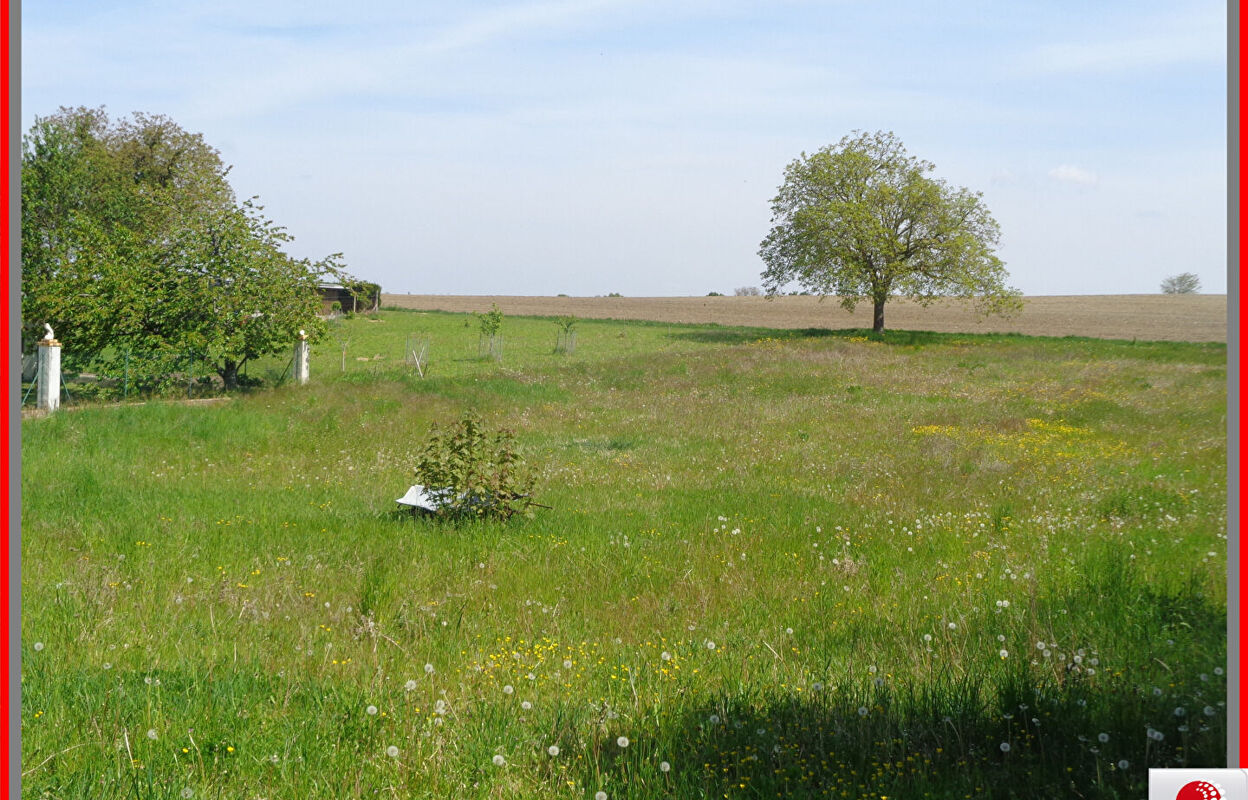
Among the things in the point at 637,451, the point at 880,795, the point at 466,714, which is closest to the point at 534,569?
the point at 466,714

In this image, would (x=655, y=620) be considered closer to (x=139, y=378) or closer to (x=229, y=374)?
(x=139, y=378)

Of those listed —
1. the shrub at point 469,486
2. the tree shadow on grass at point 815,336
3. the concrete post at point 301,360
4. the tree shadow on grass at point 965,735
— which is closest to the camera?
the tree shadow on grass at point 965,735

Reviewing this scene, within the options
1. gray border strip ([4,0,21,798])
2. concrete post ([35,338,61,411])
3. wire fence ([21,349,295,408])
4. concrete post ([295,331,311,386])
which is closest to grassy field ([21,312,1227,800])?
gray border strip ([4,0,21,798])

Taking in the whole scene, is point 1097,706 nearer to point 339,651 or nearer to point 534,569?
point 339,651

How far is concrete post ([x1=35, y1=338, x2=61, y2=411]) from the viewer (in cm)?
1908

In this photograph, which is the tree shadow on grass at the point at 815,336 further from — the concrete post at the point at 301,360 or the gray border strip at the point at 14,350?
the gray border strip at the point at 14,350

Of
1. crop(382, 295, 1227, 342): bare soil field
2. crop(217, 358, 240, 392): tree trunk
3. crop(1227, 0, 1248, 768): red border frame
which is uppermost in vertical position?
crop(382, 295, 1227, 342): bare soil field

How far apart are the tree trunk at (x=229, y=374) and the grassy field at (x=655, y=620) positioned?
977cm

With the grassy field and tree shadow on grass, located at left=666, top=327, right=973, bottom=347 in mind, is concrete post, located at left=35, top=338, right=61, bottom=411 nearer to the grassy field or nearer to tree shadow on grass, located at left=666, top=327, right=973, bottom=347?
the grassy field

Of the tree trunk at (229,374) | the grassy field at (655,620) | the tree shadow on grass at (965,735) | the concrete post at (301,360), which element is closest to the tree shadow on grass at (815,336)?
the concrete post at (301,360)

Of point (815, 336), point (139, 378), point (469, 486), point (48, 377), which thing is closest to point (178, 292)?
point (139, 378)

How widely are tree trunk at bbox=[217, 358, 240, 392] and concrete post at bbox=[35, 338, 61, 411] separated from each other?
5438mm

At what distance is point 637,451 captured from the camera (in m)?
15.8

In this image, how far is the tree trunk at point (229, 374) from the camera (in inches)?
976
